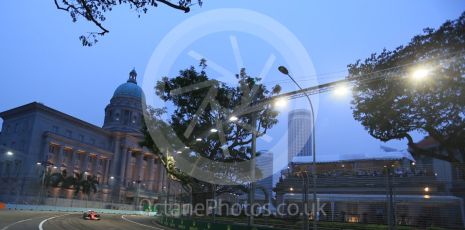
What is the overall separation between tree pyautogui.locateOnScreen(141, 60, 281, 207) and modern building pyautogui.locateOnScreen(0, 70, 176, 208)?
138 feet

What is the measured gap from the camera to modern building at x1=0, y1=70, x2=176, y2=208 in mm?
88000

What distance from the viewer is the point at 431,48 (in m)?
26.5

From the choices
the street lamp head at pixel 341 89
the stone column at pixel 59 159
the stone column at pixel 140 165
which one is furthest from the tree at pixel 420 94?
the stone column at pixel 140 165

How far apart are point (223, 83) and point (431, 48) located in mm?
15670

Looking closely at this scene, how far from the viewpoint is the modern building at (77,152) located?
88000mm

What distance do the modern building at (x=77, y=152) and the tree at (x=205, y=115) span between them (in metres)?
42.2

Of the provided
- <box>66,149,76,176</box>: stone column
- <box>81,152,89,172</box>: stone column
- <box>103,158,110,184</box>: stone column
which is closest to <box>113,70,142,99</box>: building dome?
<box>103,158,110,184</box>: stone column

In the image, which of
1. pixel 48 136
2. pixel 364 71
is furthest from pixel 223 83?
pixel 48 136

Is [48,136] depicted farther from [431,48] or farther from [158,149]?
[431,48]

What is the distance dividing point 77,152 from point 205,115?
80.0 metres

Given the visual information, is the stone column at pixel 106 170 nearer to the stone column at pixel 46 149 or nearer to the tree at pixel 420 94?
the stone column at pixel 46 149

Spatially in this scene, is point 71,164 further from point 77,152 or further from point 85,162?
point 85,162

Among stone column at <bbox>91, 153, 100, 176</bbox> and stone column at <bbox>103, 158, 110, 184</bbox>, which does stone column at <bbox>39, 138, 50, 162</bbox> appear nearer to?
stone column at <bbox>91, 153, 100, 176</bbox>

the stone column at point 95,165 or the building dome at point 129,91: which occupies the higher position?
the building dome at point 129,91
